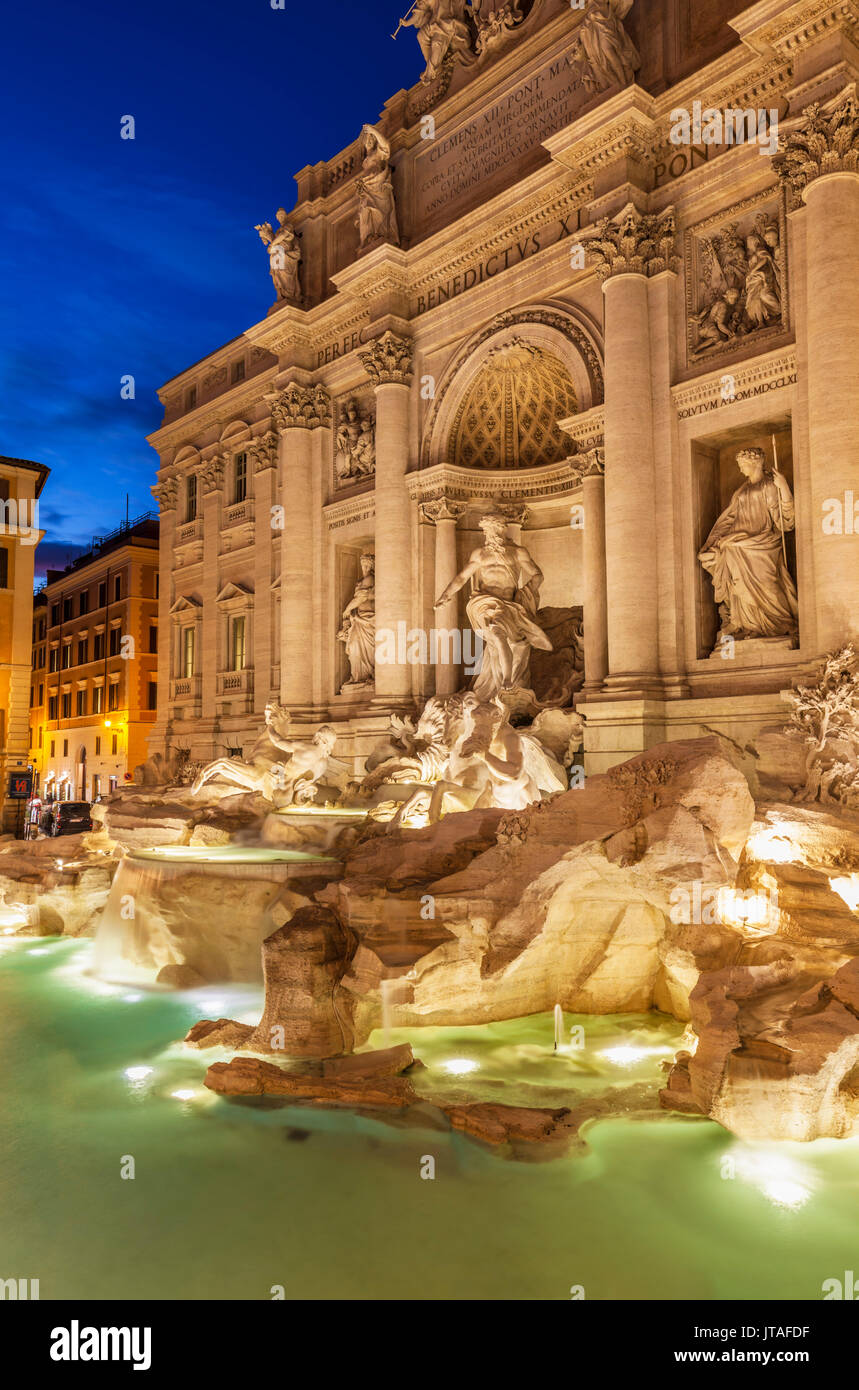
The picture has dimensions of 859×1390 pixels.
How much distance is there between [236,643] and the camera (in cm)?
2612

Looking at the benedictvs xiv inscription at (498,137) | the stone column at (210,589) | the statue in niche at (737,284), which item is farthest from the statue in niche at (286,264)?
the statue in niche at (737,284)

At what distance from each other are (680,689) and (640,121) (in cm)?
924

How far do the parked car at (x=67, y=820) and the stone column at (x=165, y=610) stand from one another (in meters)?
2.73

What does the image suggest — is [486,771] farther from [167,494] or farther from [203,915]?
[167,494]

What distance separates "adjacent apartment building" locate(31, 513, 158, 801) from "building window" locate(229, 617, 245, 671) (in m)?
11.1

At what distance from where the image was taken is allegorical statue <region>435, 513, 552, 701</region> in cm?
1720

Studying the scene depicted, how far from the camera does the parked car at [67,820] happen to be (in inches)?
985

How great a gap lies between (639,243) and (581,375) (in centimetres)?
225

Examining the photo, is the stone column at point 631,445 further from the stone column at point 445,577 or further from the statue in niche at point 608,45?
the stone column at point 445,577

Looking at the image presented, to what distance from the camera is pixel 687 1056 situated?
718 cm

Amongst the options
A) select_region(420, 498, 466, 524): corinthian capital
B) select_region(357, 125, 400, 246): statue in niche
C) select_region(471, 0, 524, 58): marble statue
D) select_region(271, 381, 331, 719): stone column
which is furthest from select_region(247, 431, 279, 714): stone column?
select_region(471, 0, 524, 58): marble statue

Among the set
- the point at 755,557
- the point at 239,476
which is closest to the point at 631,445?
the point at 755,557

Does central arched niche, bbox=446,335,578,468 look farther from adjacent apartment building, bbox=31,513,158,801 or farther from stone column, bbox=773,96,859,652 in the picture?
adjacent apartment building, bbox=31,513,158,801
